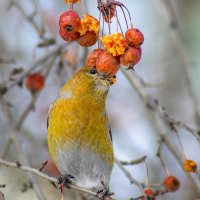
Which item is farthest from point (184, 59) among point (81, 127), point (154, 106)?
point (81, 127)

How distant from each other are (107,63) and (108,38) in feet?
0.37

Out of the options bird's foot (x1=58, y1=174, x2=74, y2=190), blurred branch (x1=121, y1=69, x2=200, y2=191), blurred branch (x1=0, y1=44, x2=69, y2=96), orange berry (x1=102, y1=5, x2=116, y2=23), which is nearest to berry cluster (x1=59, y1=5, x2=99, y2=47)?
orange berry (x1=102, y1=5, x2=116, y2=23)

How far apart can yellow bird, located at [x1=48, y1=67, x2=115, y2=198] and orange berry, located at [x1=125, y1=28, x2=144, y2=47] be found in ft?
2.94

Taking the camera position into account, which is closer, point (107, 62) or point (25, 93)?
point (107, 62)

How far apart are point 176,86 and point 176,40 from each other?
2243mm

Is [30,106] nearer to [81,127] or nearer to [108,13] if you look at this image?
[81,127]

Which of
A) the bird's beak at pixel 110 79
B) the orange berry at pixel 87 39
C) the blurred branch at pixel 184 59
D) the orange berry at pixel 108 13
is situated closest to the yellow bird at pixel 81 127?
the bird's beak at pixel 110 79

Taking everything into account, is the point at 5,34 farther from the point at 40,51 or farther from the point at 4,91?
the point at 4,91

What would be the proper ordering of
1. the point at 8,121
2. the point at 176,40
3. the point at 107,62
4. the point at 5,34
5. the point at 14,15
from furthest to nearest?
the point at 14,15, the point at 5,34, the point at 176,40, the point at 8,121, the point at 107,62

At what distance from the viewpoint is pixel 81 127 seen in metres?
3.33

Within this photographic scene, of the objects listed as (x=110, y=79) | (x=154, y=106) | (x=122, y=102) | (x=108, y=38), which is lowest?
(x=108, y=38)

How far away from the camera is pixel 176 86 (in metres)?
6.33

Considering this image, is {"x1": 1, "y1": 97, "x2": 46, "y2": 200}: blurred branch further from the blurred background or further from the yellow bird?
the blurred background

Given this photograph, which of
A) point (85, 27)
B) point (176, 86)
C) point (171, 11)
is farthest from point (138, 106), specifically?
point (85, 27)
